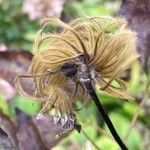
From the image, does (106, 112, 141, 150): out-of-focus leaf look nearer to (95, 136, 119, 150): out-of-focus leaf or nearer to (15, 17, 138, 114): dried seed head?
(95, 136, 119, 150): out-of-focus leaf

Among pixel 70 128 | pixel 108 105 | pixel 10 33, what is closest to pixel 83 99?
pixel 70 128

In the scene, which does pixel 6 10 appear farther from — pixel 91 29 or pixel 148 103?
pixel 91 29

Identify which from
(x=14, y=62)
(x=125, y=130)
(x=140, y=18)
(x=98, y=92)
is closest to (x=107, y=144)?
(x=125, y=130)

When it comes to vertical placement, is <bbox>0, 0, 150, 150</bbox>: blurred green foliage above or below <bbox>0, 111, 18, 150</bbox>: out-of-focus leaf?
below

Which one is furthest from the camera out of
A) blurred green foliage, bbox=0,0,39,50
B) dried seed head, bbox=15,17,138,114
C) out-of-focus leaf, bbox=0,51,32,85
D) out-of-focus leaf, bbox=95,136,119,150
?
blurred green foliage, bbox=0,0,39,50

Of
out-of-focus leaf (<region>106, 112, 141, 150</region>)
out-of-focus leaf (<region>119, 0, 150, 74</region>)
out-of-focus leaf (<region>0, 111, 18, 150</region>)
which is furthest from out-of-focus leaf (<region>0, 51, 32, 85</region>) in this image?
out-of-focus leaf (<region>106, 112, 141, 150</region>)

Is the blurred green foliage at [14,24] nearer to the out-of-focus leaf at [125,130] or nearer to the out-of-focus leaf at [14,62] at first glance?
the out-of-focus leaf at [125,130]

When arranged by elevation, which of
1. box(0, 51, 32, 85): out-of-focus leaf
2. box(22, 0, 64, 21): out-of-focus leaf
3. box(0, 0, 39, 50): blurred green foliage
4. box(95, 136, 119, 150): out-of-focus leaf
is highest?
box(0, 51, 32, 85): out-of-focus leaf
